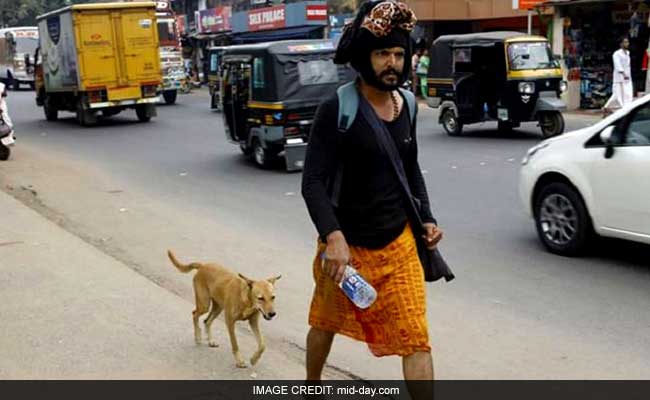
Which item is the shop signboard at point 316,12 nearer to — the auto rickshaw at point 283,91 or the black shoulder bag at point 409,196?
the auto rickshaw at point 283,91

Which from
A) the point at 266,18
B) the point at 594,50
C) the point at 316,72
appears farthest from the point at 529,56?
the point at 266,18

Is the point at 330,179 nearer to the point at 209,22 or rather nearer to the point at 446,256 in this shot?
the point at 446,256

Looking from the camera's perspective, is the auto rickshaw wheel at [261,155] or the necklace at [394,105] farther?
the auto rickshaw wheel at [261,155]

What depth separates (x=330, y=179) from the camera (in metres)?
3.57

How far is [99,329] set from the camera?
5.50m

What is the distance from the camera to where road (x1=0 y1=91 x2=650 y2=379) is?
5191 mm

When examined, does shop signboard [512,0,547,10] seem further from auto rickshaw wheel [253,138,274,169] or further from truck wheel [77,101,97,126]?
truck wheel [77,101,97,126]

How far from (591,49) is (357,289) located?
69.9 ft

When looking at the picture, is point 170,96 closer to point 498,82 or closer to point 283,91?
point 498,82

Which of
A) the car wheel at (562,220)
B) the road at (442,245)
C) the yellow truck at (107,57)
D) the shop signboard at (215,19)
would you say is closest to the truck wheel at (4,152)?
the road at (442,245)

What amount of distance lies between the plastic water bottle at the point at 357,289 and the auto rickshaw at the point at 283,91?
32.9 ft

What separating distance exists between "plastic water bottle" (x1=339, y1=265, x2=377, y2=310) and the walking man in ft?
0.12

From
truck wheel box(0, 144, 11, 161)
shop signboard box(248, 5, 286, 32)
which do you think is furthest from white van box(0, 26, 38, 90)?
truck wheel box(0, 144, 11, 161)

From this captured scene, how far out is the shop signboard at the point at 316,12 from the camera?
34781 mm
